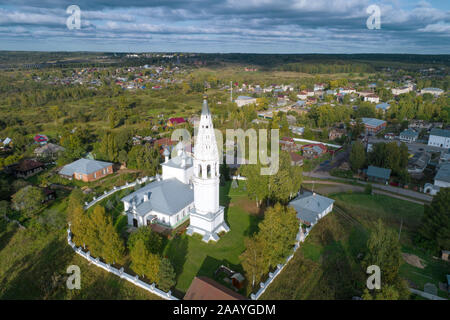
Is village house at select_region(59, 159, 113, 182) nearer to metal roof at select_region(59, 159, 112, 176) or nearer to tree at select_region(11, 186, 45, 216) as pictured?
metal roof at select_region(59, 159, 112, 176)

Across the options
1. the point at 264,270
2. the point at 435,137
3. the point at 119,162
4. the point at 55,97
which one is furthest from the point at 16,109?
the point at 435,137

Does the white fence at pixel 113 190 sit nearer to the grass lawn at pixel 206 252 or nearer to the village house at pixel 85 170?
the village house at pixel 85 170

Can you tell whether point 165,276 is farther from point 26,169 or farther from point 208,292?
point 26,169

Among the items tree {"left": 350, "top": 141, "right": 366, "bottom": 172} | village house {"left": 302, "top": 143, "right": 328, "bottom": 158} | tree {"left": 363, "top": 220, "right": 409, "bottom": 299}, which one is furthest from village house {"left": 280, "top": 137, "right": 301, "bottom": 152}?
tree {"left": 363, "top": 220, "right": 409, "bottom": 299}

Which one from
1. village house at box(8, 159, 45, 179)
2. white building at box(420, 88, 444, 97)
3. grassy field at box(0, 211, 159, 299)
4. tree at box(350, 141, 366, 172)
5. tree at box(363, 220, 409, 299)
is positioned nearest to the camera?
tree at box(363, 220, 409, 299)

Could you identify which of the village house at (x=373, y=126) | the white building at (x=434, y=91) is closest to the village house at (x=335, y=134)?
the village house at (x=373, y=126)

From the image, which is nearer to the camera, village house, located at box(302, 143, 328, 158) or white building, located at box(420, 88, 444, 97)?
village house, located at box(302, 143, 328, 158)

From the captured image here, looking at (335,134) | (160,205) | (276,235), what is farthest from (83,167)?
(335,134)
